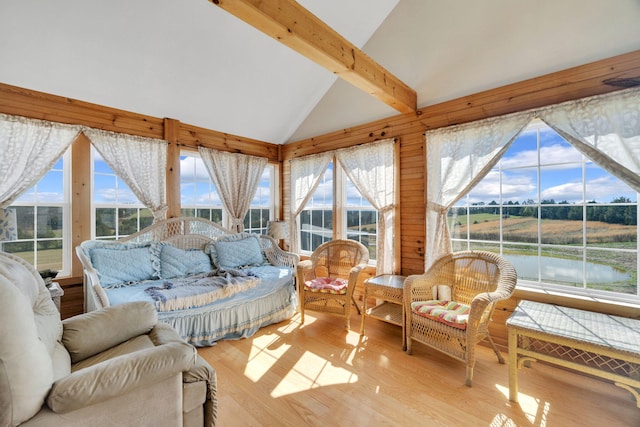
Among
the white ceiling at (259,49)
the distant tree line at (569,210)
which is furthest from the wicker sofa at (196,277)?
the distant tree line at (569,210)

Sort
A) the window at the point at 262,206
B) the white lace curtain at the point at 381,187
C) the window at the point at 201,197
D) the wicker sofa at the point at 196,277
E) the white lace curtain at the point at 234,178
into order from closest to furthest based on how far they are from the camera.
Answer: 1. the wicker sofa at the point at 196,277
2. the white lace curtain at the point at 381,187
3. the window at the point at 201,197
4. the white lace curtain at the point at 234,178
5. the window at the point at 262,206

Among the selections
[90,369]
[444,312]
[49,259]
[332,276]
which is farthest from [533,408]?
[49,259]

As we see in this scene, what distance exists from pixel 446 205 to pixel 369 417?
6.67 feet

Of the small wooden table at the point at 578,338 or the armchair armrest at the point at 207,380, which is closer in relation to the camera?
the armchair armrest at the point at 207,380

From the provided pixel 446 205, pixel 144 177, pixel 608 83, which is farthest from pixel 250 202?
pixel 608 83

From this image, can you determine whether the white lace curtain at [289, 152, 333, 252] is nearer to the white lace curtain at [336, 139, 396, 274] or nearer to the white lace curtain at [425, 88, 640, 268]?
the white lace curtain at [336, 139, 396, 274]

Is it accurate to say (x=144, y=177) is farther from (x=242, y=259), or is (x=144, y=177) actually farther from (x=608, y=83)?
(x=608, y=83)

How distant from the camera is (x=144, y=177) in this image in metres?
3.26

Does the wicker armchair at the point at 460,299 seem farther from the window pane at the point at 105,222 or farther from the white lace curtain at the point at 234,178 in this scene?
the window pane at the point at 105,222

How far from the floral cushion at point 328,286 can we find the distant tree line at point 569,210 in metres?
1.50

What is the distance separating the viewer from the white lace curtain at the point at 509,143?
2.01 m

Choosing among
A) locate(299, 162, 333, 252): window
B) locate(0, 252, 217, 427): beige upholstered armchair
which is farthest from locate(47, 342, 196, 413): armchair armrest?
locate(299, 162, 333, 252): window

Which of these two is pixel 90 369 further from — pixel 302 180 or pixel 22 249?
pixel 302 180

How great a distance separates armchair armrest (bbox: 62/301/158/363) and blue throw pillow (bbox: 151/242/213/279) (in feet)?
4.17
